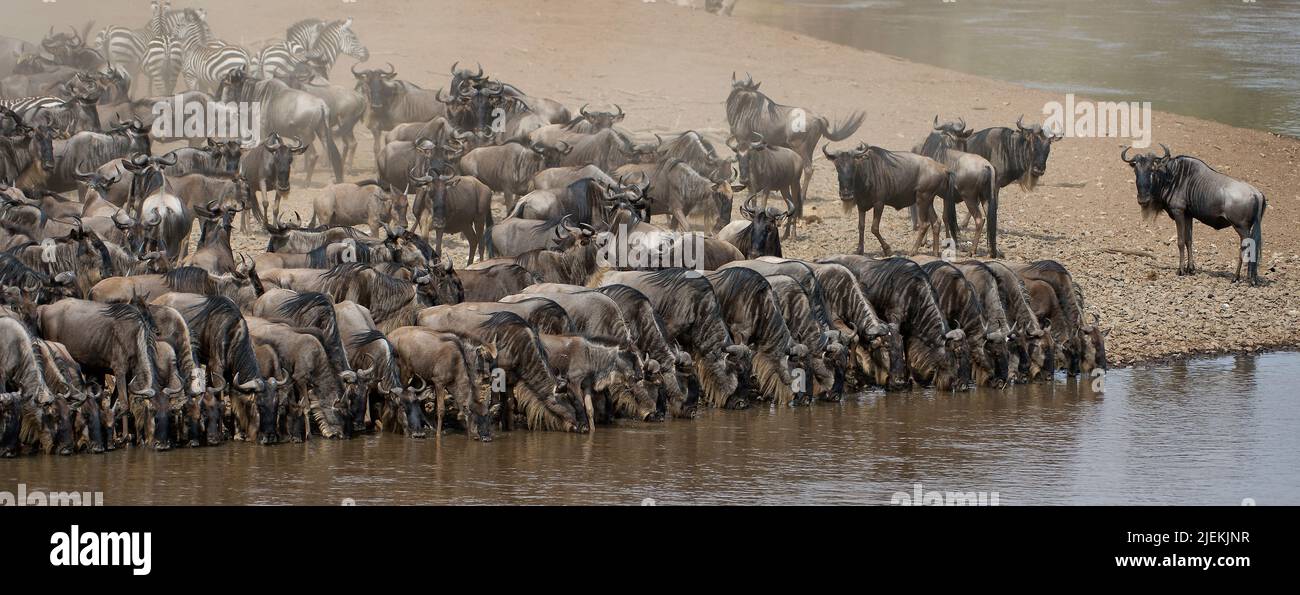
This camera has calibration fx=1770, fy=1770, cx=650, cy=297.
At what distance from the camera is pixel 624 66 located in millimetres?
33344

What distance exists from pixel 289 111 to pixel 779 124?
22.4 ft

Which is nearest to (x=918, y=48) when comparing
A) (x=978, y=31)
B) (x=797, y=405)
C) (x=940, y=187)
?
(x=978, y=31)

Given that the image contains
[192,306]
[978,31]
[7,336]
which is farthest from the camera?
[978,31]

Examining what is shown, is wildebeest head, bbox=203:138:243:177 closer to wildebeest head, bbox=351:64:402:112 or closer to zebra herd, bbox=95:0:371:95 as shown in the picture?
wildebeest head, bbox=351:64:402:112

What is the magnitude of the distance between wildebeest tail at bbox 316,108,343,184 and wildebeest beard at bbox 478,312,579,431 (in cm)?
1072

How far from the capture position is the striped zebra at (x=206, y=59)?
97.5 ft

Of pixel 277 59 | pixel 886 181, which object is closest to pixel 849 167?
pixel 886 181

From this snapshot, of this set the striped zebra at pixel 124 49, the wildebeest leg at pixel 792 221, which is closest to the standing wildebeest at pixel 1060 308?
the wildebeest leg at pixel 792 221

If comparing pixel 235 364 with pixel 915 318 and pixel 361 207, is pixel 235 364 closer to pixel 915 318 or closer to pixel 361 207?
pixel 915 318

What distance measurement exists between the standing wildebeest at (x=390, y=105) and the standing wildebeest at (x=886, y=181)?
763 cm

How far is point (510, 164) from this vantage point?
21.6 m

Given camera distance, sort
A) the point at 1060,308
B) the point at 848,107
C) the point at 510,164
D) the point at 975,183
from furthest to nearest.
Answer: the point at 848,107, the point at 510,164, the point at 975,183, the point at 1060,308
